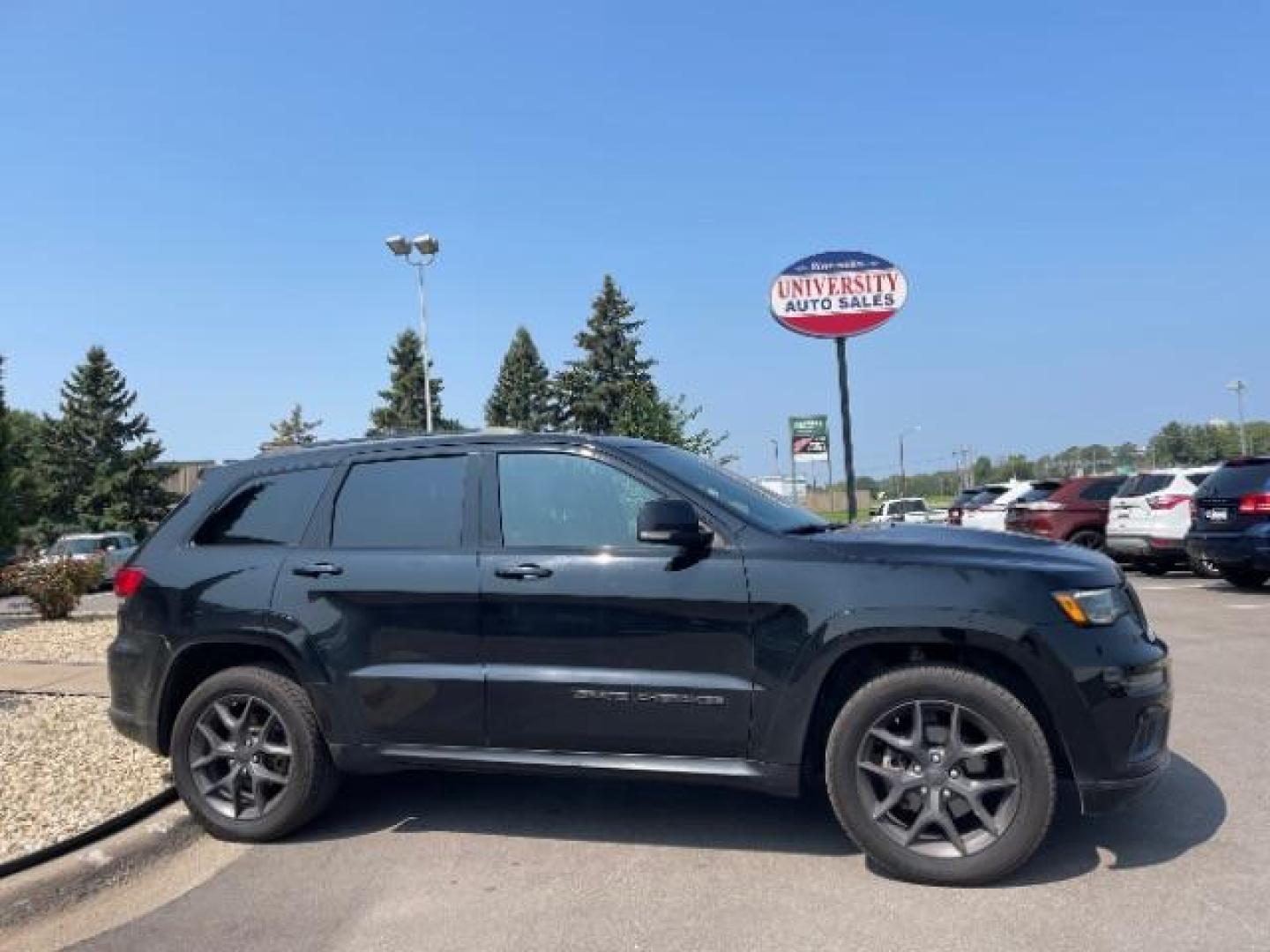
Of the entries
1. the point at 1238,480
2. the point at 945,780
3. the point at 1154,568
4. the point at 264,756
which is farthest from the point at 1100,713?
the point at 1154,568

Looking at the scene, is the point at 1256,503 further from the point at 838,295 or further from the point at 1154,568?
the point at 838,295

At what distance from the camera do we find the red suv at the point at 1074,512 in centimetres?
1617

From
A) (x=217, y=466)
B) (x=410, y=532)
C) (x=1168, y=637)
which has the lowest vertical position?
(x=1168, y=637)

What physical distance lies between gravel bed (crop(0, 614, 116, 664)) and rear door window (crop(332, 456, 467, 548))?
6164 mm

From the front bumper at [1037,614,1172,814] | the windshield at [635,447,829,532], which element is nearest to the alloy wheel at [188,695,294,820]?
the windshield at [635,447,829,532]

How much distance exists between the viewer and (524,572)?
4234 millimetres

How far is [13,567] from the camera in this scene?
14203 millimetres

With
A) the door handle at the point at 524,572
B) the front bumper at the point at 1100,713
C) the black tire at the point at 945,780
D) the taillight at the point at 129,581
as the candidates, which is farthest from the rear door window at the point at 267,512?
the front bumper at the point at 1100,713

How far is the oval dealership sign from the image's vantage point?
2019cm

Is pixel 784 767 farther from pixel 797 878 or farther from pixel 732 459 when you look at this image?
pixel 732 459

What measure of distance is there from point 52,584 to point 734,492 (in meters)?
11.9

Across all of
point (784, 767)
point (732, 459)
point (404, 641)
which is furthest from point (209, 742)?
point (732, 459)

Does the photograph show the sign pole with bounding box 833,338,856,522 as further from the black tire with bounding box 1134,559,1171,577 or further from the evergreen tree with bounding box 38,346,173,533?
the evergreen tree with bounding box 38,346,173,533

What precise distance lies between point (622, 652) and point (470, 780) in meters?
1.81
